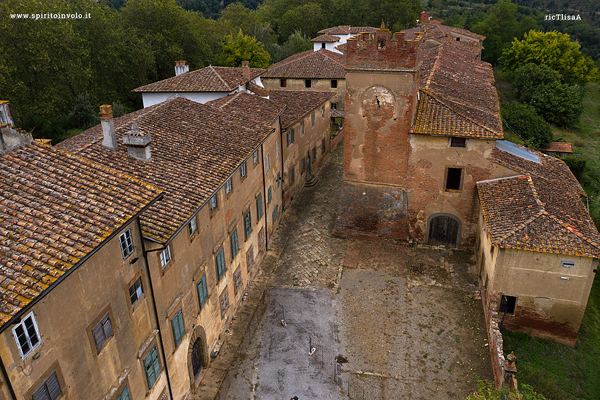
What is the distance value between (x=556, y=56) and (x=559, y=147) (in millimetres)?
22993

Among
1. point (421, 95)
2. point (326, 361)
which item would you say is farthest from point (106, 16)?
point (326, 361)

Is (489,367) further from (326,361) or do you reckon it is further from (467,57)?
(467,57)

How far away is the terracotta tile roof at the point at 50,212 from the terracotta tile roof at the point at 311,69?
38083 mm

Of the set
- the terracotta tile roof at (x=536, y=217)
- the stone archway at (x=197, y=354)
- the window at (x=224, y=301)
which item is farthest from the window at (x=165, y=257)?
the terracotta tile roof at (x=536, y=217)

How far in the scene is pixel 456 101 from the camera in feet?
89.5

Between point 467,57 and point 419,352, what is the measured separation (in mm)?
32169

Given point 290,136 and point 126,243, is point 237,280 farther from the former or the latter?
point 290,136

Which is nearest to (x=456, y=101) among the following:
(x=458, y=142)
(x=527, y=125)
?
(x=458, y=142)

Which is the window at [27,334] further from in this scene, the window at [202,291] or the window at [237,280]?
the window at [237,280]

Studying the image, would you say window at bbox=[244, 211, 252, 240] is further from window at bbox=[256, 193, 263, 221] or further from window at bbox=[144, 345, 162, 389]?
window at bbox=[144, 345, 162, 389]

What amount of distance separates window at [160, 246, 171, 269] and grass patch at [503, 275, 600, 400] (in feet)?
49.5

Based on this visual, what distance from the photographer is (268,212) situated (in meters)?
27.5

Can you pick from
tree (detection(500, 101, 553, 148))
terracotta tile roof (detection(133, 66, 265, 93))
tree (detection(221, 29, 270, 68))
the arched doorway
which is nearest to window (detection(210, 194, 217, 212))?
the arched doorway

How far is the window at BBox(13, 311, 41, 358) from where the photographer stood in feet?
29.5
